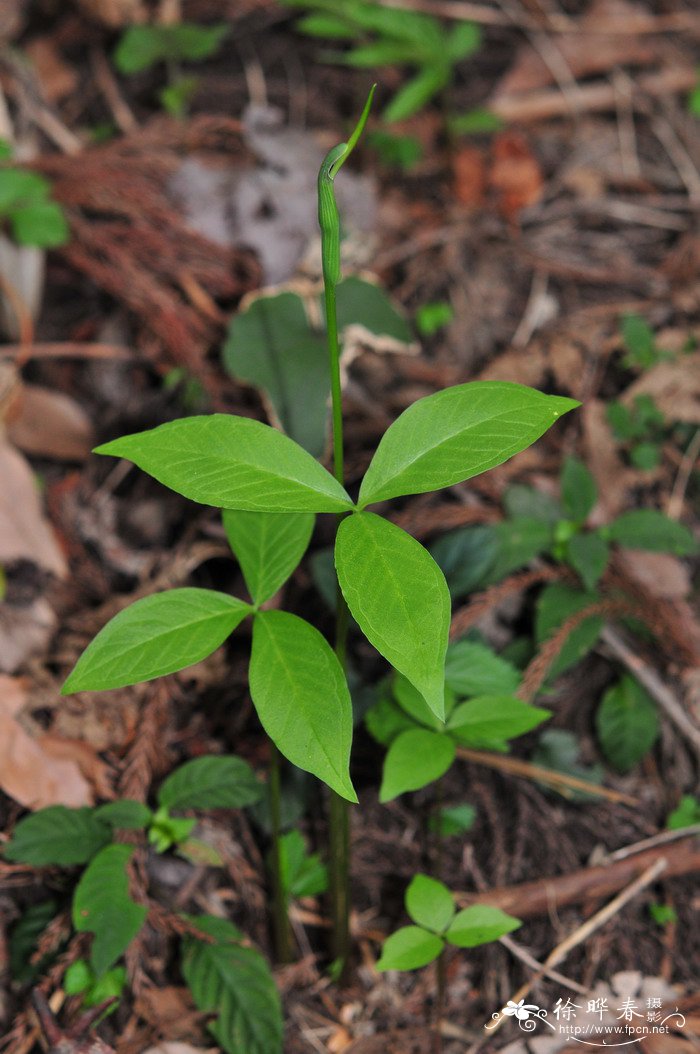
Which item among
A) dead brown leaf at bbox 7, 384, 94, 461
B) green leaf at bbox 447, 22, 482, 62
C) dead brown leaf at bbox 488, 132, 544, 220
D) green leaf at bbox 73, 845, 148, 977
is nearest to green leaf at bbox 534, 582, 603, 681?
green leaf at bbox 73, 845, 148, 977

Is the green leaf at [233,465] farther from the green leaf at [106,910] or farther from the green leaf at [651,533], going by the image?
the green leaf at [651,533]

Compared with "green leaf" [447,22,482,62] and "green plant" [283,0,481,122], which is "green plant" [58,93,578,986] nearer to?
"green plant" [283,0,481,122]

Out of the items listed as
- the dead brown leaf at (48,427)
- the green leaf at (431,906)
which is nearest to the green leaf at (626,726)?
the green leaf at (431,906)

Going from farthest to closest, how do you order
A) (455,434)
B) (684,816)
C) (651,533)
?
(651,533) → (684,816) → (455,434)

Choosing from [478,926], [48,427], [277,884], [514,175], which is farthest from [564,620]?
[514,175]

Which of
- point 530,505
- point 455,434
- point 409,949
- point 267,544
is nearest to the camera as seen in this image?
point 455,434

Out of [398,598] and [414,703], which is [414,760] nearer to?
[414,703]
